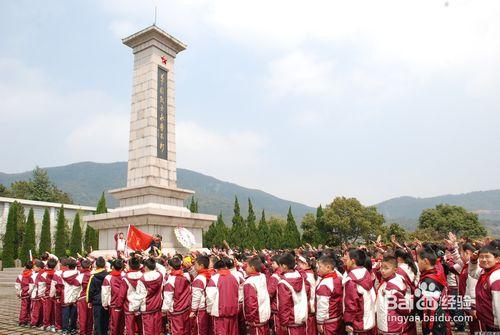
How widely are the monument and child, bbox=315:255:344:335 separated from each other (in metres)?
11.0

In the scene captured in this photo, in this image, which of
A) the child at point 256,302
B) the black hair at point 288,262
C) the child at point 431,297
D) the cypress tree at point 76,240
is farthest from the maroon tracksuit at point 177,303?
the cypress tree at point 76,240

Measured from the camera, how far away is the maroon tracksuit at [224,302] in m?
6.57

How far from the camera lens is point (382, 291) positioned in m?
5.42

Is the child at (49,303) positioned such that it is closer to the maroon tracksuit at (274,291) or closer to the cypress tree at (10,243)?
the maroon tracksuit at (274,291)

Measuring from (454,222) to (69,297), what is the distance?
59.1 meters

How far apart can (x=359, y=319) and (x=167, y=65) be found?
1702cm

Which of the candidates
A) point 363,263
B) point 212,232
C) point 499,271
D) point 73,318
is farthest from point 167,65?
point 212,232

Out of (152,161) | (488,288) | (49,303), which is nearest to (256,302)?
(488,288)

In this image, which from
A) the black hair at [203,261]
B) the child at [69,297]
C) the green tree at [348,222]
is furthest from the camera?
the green tree at [348,222]

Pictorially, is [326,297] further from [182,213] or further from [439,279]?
[182,213]

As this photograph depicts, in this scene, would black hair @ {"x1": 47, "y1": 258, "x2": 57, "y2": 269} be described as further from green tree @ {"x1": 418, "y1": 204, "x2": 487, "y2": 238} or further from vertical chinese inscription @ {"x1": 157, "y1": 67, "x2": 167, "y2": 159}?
green tree @ {"x1": 418, "y1": 204, "x2": 487, "y2": 238}

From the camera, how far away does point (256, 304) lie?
6.30 m

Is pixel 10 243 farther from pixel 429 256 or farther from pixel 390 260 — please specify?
pixel 429 256

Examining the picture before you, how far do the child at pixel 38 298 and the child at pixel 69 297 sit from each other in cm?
104
